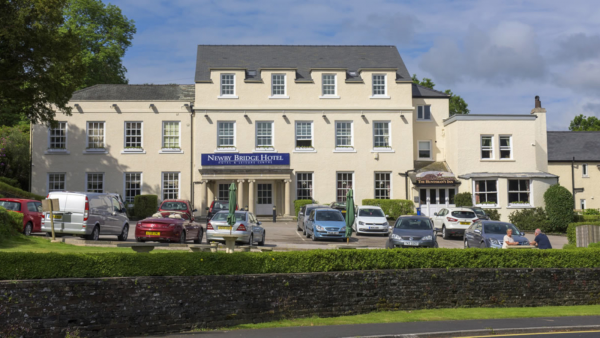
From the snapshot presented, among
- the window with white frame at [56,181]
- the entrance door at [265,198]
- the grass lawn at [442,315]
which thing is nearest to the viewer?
the grass lawn at [442,315]

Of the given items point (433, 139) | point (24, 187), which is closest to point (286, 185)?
point (433, 139)

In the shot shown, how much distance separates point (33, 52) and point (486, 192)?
2835cm

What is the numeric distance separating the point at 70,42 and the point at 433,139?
2712 centimetres

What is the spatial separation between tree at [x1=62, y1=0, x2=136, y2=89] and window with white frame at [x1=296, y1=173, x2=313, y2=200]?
22.5 metres

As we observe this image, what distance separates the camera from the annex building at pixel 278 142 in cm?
4000

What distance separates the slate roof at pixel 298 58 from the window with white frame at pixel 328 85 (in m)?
1.01

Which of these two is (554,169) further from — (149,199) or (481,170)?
(149,199)

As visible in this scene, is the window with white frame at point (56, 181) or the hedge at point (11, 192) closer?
the hedge at point (11, 192)

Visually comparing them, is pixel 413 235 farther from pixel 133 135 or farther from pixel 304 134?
pixel 133 135

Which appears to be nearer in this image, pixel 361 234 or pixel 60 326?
pixel 60 326

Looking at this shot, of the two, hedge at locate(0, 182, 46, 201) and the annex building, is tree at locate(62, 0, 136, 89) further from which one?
hedge at locate(0, 182, 46, 201)

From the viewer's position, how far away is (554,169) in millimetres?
48094

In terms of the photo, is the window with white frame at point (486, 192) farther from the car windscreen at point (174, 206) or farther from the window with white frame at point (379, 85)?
the car windscreen at point (174, 206)

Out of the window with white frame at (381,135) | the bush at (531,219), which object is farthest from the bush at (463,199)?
the window with white frame at (381,135)
